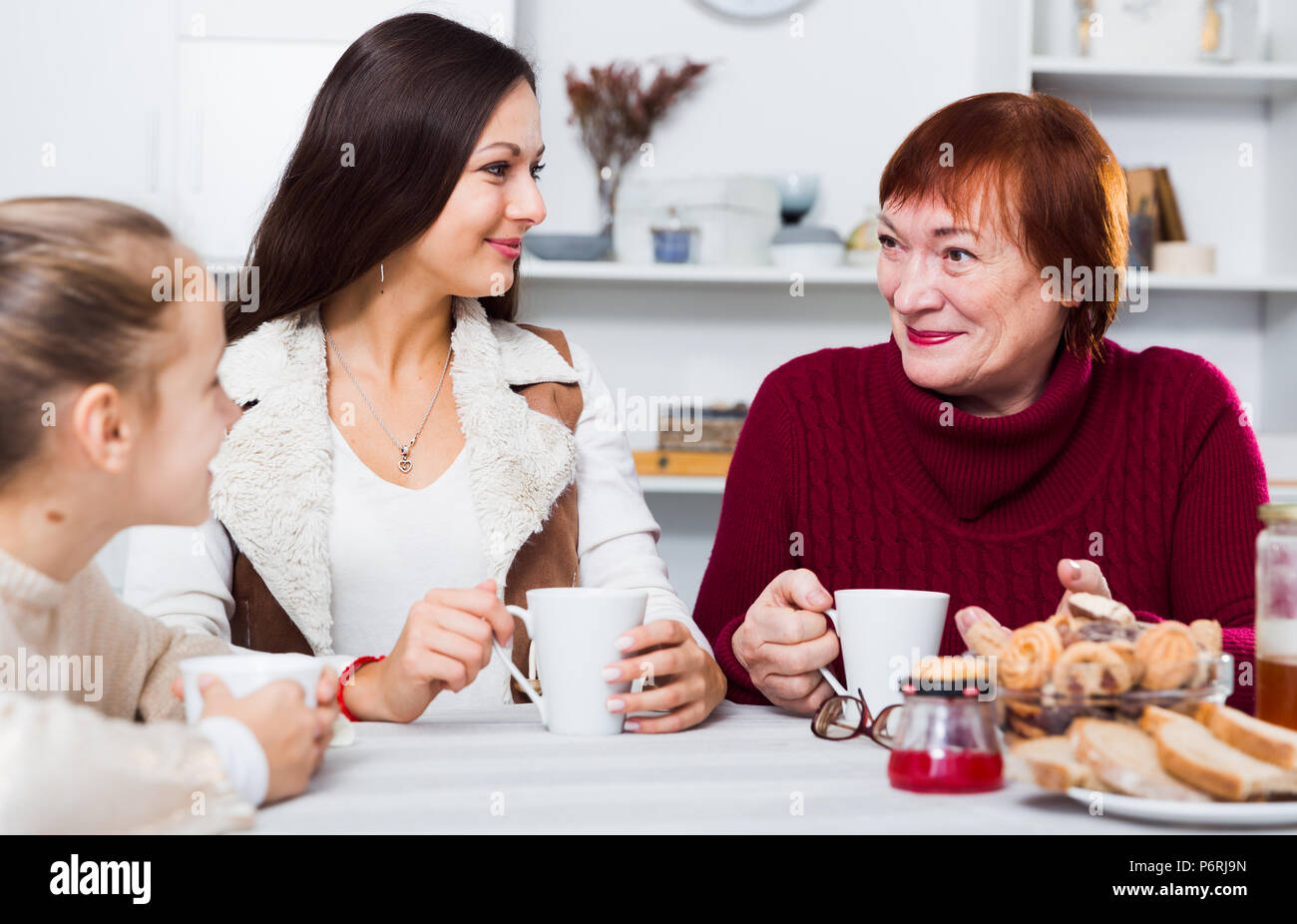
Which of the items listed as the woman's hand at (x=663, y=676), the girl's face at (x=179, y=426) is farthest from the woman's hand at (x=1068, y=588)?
the girl's face at (x=179, y=426)

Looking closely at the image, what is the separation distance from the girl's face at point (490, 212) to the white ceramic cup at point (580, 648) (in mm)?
622

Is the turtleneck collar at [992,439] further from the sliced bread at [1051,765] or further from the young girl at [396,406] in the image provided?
the sliced bread at [1051,765]

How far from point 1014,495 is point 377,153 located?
85 centimetres

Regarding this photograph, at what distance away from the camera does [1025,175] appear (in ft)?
4.57

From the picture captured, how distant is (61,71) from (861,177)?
1916 millimetres

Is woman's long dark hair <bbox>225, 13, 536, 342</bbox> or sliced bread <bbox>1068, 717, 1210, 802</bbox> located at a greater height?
woman's long dark hair <bbox>225, 13, 536, 342</bbox>

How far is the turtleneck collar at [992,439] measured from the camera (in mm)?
1432

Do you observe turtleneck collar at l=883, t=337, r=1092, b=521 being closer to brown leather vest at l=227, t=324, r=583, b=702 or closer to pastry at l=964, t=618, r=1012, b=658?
brown leather vest at l=227, t=324, r=583, b=702

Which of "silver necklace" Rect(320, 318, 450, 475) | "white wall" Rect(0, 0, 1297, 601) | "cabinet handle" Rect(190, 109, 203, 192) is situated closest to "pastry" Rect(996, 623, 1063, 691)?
"silver necklace" Rect(320, 318, 450, 475)

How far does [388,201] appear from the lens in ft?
4.71

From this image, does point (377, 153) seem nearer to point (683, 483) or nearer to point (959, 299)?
point (959, 299)

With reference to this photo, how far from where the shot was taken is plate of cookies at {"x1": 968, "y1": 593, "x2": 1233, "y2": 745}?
73cm

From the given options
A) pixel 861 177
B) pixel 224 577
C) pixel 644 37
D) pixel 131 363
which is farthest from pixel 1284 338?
pixel 131 363

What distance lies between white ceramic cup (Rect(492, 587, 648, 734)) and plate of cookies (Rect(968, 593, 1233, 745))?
0.31 meters
